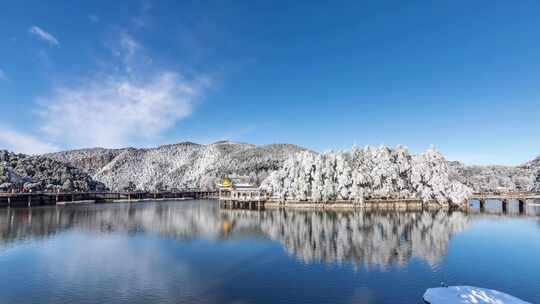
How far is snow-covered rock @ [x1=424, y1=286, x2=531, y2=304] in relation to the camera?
2139 centimetres

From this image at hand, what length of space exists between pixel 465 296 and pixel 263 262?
16.3 metres

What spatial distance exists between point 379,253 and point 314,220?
27323 millimetres

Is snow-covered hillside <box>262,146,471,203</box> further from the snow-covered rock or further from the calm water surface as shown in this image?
the snow-covered rock

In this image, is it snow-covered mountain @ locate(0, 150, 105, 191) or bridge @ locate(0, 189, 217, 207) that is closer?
bridge @ locate(0, 189, 217, 207)

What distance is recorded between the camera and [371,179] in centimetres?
8488

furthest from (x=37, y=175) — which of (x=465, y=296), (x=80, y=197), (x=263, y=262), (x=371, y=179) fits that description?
(x=465, y=296)

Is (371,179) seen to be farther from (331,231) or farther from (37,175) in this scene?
(37,175)

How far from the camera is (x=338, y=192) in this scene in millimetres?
82812

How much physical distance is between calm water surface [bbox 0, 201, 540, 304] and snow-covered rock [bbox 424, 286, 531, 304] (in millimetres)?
961

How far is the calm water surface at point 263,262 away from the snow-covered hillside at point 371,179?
85.4 ft

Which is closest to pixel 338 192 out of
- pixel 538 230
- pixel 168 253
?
pixel 538 230

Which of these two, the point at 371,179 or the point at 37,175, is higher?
the point at 37,175

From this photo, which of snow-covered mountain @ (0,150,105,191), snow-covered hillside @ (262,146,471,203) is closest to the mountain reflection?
snow-covered hillside @ (262,146,471,203)

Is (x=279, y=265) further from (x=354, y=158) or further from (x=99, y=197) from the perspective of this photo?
(x=99, y=197)
